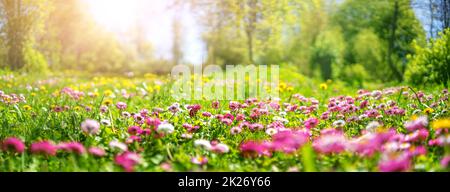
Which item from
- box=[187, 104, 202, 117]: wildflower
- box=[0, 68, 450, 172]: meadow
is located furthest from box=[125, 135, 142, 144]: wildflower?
box=[187, 104, 202, 117]: wildflower

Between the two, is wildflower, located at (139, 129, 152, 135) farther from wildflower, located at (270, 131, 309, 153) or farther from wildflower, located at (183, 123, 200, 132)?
wildflower, located at (270, 131, 309, 153)

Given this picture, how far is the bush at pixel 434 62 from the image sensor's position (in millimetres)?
5629

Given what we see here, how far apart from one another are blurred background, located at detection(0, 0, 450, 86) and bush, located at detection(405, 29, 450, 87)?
14 mm

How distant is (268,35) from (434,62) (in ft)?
25.5

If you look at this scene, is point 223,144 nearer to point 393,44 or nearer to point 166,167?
point 166,167

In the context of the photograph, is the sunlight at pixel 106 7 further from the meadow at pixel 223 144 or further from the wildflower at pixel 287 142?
the wildflower at pixel 287 142

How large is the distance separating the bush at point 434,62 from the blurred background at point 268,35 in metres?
0.01

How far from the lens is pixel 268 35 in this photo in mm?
13461

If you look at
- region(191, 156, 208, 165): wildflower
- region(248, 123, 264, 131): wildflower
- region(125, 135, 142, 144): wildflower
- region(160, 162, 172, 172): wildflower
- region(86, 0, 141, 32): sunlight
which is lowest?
region(160, 162, 172, 172): wildflower

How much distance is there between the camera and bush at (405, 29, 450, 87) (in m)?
5.63

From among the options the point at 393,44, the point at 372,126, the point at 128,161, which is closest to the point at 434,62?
the point at 393,44

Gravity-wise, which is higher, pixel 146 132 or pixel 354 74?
pixel 354 74
